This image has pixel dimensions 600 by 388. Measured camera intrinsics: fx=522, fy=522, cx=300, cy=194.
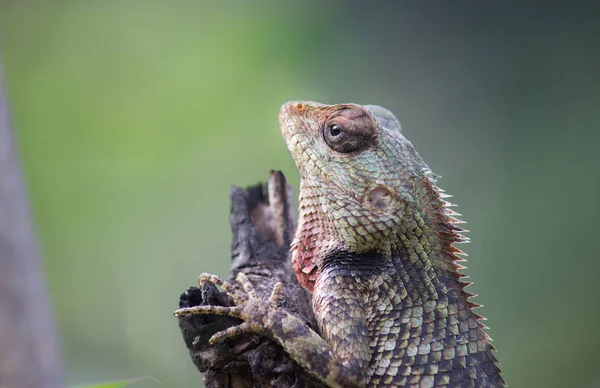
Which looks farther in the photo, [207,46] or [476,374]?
[207,46]

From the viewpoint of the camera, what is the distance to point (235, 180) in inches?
255

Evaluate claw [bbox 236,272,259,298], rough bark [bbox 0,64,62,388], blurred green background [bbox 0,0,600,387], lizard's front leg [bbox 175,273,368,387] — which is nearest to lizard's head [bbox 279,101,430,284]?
claw [bbox 236,272,259,298]

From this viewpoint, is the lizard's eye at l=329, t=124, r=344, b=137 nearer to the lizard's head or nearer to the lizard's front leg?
the lizard's head

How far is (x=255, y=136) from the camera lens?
20.9ft

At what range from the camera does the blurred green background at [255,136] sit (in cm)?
596

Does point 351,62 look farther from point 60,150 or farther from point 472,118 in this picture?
point 60,150

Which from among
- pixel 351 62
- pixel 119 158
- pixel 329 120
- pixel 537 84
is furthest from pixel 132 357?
pixel 537 84

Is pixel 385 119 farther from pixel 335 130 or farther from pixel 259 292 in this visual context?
pixel 259 292

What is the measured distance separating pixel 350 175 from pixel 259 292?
3.09 feet

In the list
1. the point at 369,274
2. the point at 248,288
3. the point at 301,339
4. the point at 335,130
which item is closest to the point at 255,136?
the point at 335,130

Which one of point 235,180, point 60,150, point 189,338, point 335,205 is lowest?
point 189,338

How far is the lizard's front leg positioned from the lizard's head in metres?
0.51

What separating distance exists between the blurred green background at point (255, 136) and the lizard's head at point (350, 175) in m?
2.23

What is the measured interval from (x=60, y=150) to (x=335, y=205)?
→ 562 centimetres
